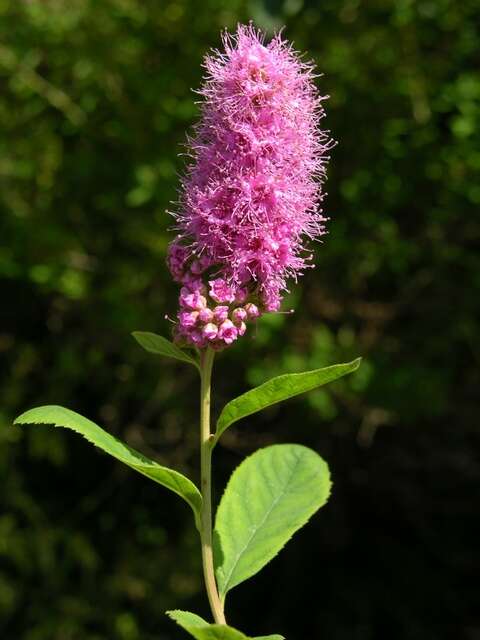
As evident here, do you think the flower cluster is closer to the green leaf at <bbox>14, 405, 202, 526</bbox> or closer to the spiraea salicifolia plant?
the spiraea salicifolia plant

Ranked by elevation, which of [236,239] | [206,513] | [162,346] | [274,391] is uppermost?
[236,239]

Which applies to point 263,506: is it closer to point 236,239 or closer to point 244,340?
point 236,239

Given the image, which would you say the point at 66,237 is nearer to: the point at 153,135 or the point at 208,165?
the point at 153,135

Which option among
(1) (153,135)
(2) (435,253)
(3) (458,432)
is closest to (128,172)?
(1) (153,135)

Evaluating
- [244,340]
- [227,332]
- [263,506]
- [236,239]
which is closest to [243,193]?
[236,239]

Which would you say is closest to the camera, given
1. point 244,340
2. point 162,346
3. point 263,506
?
point 162,346

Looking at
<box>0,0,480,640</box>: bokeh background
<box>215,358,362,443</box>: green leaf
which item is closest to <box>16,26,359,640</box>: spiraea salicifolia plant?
<box>215,358,362,443</box>: green leaf
